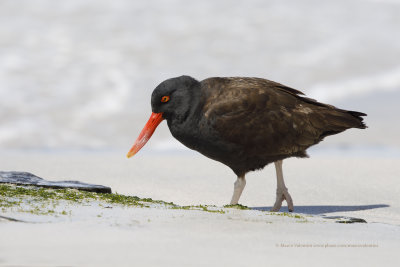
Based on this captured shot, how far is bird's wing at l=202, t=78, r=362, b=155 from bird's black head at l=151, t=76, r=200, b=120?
15 centimetres

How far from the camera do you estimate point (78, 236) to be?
10.8 ft

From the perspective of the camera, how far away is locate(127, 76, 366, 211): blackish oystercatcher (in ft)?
17.9

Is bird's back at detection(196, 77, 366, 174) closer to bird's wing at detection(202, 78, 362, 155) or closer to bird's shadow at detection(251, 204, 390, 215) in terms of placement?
bird's wing at detection(202, 78, 362, 155)

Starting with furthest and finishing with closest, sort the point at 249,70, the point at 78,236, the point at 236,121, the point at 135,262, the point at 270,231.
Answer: the point at 249,70, the point at 236,121, the point at 270,231, the point at 78,236, the point at 135,262

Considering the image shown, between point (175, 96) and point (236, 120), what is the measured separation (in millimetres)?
590

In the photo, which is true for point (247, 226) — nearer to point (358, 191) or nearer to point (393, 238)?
point (393, 238)

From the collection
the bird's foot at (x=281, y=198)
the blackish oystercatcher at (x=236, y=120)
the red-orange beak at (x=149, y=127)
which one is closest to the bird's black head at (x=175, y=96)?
the blackish oystercatcher at (x=236, y=120)

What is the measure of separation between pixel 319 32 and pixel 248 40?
1.87 metres

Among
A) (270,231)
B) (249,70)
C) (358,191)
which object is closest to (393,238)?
(270,231)

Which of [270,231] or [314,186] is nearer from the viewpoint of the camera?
[270,231]

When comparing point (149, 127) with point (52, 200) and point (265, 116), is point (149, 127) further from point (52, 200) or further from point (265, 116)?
point (52, 200)

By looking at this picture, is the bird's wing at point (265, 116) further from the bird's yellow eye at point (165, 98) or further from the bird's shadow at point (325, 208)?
the bird's shadow at point (325, 208)

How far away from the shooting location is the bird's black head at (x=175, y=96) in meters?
5.56

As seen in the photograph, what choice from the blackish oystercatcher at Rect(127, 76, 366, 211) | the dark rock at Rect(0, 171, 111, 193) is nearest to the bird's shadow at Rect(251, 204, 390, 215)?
the blackish oystercatcher at Rect(127, 76, 366, 211)
